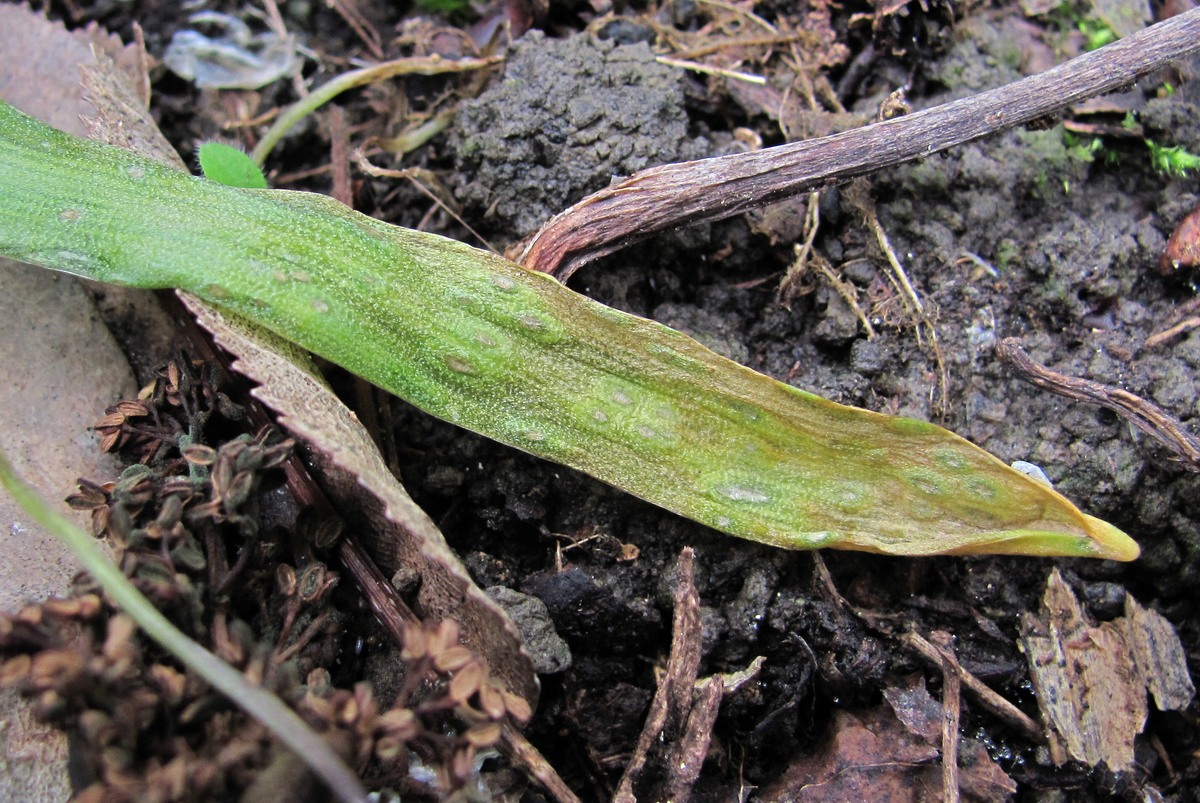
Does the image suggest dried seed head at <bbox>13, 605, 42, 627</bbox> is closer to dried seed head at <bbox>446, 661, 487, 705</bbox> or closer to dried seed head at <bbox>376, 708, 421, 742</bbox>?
dried seed head at <bbox>376, 708, 421, 742</bbox>

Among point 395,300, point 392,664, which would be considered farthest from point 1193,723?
point 395,300

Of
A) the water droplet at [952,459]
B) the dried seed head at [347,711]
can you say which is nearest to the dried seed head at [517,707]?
the dried seed head at [347,711]

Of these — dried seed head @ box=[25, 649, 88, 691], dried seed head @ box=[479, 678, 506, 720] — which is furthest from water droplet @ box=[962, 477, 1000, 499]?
dried seed head @ box=[25, 649, 88, 691]

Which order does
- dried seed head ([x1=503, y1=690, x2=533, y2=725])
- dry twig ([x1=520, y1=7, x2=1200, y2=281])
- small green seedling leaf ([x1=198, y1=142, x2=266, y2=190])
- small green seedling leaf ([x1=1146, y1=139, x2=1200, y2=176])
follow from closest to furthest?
dried seed head ([x1=503, y1=690, x2=533, y2=725]), dry twig ([x1=520, y1=7, x2=1200, y2=281]), small green seedling leaf ([x1=198, y1=142, x2=266, y2=190]), small green seedling leaf ([x1=1146, y1=139, x2=1200, y2=176])

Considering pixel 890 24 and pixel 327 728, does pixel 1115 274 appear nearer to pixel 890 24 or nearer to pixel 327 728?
pixel 890 24

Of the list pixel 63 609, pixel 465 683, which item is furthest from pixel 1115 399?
pixel 63 609
